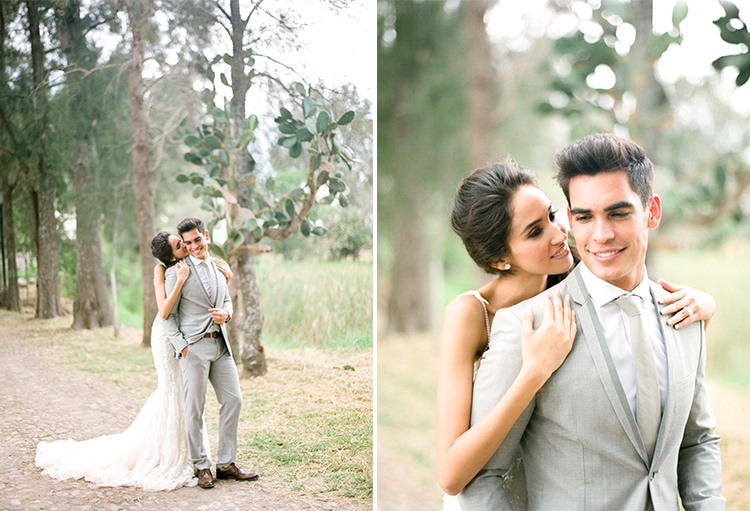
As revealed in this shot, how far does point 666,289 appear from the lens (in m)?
2.21

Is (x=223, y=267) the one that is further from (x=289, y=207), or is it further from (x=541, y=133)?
(x=541, y=133)

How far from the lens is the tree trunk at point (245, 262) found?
3.13 metres

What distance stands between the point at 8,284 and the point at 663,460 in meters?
2.75

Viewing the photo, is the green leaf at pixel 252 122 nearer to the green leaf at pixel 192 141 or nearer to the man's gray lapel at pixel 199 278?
the green leaf at pixel 192 141

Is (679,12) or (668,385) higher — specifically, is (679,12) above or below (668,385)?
above

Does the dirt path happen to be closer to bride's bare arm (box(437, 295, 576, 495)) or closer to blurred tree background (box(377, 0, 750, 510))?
bride's bare arm (box(437, 295, 576, 495))

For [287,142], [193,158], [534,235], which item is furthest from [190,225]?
[534,235]

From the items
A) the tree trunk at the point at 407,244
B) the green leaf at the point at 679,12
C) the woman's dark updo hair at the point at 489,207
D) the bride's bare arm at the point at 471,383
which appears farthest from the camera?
the tree trunk at the point at 407,244

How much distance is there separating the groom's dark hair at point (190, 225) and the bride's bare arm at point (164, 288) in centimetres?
15

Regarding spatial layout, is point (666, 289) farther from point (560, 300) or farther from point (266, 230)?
point (266, 230)

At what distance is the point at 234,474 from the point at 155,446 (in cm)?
37

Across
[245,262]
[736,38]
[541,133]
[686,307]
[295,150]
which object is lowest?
[686,307]

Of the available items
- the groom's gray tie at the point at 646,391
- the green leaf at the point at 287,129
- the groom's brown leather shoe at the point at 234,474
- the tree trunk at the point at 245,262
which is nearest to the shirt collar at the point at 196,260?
the tree trunk at the point at 245,262

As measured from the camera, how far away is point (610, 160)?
2029 mm
